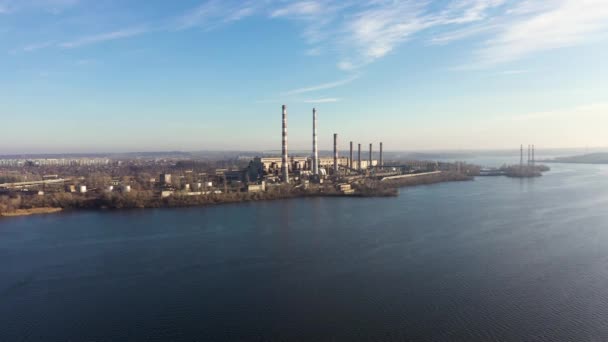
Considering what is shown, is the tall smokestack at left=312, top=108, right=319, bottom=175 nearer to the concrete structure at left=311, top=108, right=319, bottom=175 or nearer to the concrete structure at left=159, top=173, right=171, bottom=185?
the concrete structure at left=311, top=108, right=319, bottom=175

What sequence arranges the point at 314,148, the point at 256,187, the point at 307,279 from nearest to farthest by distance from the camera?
1. the point at 307,279
2. the point at 256,187
3. the point at 314,148

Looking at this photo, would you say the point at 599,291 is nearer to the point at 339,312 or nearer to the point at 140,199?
the point at 339,312

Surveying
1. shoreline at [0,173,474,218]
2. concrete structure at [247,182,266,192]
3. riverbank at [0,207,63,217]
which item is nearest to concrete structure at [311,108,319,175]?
shoreline at [0,173,474,218]

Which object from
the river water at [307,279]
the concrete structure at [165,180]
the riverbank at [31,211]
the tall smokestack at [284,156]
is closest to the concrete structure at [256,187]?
the tall smokestack at [284,156]

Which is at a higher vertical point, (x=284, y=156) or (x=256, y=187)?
(x=284, y=156)

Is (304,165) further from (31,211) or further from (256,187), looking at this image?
(31,211)

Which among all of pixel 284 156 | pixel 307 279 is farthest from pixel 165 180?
pixel 307 279

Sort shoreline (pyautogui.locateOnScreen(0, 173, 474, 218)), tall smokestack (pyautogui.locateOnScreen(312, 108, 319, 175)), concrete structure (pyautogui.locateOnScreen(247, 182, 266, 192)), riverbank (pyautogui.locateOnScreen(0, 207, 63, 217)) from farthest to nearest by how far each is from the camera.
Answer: tall smokestack (pyautogui.locateOnScreen(312, 108, 319, 175)) → concrete structure (pyautogui.locateOnScreen(247, 182, 266, 192)) → shoreline (pyautogui.locateOnScreen(0, 173, 474, 218)) → riverbank (pyautogui.locateOnScreen(0, 207, 63, 217))

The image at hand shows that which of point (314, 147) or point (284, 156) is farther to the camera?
point (314, 147)
